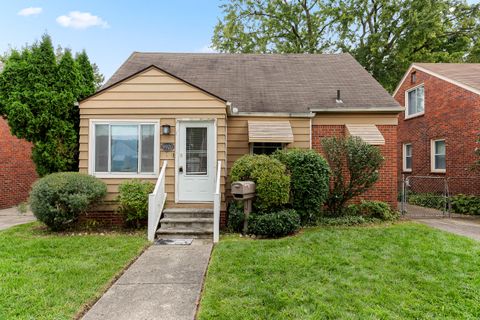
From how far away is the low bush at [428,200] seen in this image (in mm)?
10255

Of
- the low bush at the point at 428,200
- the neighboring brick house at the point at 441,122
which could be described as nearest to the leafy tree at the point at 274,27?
the neighboring brick house at the point at 441,122

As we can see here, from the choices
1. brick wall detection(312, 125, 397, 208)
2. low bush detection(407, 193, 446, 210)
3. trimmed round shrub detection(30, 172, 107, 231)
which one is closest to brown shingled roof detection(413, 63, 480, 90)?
low bush detection(407, 193, 446, 210)

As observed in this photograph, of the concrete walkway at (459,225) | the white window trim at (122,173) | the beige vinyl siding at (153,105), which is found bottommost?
the concrete walkway at (459,225)

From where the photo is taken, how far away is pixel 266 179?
6297mm

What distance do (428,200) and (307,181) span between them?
7.07m

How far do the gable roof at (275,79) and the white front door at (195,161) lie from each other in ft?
4.70

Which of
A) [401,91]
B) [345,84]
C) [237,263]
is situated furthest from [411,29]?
[237,263]

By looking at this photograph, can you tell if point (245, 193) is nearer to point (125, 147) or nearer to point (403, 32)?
point (125, 147)

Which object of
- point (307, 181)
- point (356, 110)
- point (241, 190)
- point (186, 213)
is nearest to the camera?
point (241, 190)

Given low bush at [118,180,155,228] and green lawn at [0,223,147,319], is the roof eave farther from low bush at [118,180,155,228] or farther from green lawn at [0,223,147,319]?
green lawn at [0,223,147,319]

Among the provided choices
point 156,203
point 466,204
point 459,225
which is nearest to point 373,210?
point 459,225

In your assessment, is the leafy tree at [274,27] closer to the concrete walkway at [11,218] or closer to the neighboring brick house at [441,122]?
the neighboring brick house at [441,122]

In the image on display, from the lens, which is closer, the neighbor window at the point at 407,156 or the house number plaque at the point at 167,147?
the house number plaque at the point at 167,147

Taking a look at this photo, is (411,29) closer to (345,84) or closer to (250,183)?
(345,84)
